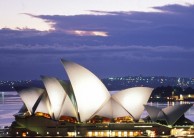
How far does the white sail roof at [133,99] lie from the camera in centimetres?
4841

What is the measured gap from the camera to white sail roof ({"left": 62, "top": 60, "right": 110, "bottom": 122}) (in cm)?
4719

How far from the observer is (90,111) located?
157 feet

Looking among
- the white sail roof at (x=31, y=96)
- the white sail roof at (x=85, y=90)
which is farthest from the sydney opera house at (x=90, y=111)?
the white sail roof at (x=31, y=96)

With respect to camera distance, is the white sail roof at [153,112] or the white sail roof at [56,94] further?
the white sail roof at [153,112]

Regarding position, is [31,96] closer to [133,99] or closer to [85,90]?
[85,90]

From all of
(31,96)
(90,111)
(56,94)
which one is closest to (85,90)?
(90,111)

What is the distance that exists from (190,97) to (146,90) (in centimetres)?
10061

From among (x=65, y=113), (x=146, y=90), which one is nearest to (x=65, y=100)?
(x=65, y=113)

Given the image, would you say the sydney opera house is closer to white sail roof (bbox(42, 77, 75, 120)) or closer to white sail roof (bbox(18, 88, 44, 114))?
white sail roof (bbox(42, 77, 75, 120))

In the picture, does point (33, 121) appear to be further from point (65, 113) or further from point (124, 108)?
point (124, 108)

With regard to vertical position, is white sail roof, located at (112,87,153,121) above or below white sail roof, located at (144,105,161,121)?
above

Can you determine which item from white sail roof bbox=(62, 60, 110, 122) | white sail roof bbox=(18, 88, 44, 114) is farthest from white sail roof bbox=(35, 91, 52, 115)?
white sail roof bbox=(62, 60, 110, 122)

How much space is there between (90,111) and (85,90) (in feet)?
6.11

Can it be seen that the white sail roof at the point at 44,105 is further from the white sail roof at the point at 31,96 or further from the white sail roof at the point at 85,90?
the white sail roof at the point at 85,90
